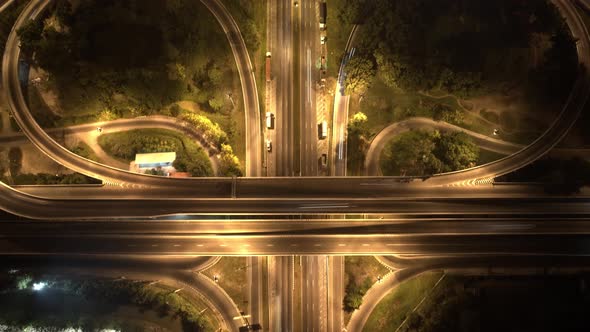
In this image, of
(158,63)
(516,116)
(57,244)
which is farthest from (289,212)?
(516,116)

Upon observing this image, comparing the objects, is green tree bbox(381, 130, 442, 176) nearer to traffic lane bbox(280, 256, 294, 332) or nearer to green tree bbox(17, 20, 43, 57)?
traffic lane bbox(280, 256, 294, 332)

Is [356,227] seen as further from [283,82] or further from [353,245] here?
[283,82]

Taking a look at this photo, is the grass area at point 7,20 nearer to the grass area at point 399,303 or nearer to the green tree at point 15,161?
the green tree at point 15,161

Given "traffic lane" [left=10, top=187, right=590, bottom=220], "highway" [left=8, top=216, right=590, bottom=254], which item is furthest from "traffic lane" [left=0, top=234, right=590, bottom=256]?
"traffic lane" [left=10, top=187, right=590, bottom=220]

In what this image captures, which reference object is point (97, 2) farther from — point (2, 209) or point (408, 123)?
point (408, 123)

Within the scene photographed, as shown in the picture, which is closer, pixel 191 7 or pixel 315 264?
pixel 315 264

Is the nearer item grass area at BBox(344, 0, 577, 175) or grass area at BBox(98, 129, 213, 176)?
grass area at BBox(344, 0, 577, 175)
